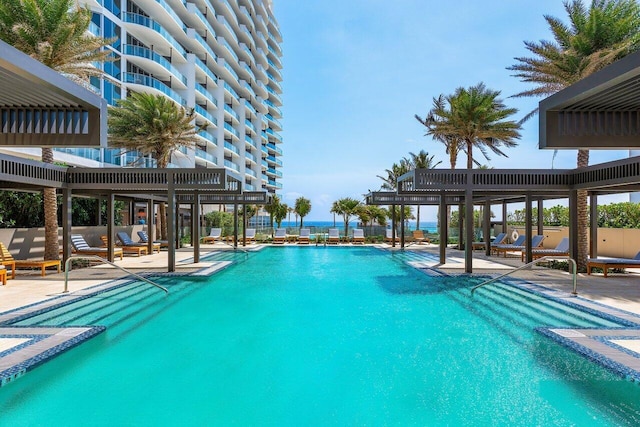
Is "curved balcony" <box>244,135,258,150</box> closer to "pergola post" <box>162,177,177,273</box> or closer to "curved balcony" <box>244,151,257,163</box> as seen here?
"curved balcony" <box>244,151,257,163</box>

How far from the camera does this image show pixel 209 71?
48656 millimetres

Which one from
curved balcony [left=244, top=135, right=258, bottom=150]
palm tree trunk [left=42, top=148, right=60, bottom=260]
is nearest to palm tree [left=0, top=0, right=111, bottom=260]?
palm tree trunk [left=42, top=148, right=60, bottom=260]

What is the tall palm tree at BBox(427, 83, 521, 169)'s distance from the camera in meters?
22.0

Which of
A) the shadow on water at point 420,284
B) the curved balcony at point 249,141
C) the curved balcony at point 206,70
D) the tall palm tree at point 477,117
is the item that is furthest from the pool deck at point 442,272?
the curved balcony at point 249,141

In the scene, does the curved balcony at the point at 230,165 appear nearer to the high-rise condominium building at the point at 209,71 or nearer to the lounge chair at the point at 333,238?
the high-rise condominium building at the point at 209,71

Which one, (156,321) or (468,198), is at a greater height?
(468,198)

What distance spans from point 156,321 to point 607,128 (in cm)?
846

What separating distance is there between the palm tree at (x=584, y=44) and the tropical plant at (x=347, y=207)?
2279 centimetres

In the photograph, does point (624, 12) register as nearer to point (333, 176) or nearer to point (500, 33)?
point (500, 33)

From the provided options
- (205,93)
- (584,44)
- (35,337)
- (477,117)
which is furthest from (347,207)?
(35,337)

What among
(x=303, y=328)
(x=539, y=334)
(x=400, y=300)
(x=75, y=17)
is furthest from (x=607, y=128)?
(x=75, y=17)

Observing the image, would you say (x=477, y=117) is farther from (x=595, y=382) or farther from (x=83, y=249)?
(x=83, y=249)

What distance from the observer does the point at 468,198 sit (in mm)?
13039

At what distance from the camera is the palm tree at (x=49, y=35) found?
12875mm
